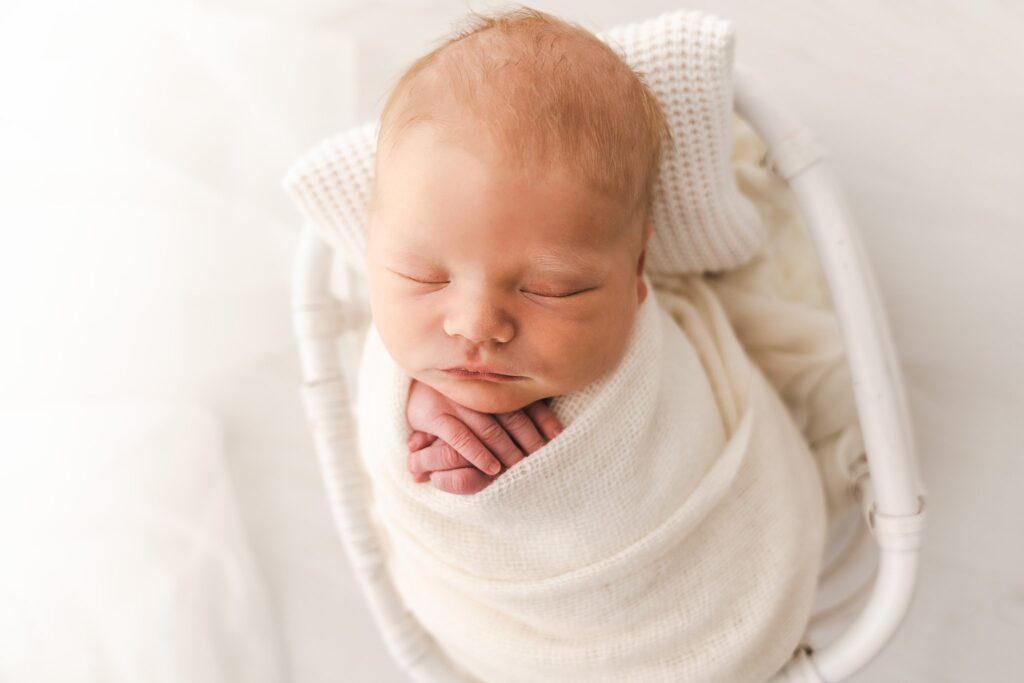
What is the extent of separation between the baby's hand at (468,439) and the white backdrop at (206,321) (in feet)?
1.81

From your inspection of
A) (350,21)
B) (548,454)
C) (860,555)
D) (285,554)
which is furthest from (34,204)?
(860,555)

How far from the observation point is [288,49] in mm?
1256

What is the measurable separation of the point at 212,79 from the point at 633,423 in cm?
85

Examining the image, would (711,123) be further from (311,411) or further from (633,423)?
(311,411)

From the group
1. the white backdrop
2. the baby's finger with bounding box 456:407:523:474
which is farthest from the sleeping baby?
the white backdrop

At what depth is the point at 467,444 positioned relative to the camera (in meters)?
0.79

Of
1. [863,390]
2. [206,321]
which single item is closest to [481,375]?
[863,390]

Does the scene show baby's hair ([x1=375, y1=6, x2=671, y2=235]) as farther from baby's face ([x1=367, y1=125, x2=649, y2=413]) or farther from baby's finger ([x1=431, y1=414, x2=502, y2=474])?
baby's finger ([x1=431, y1=414, x2=502, y2=474])

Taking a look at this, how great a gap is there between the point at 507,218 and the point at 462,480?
0.83 feet

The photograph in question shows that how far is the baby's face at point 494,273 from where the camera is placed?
69 cm

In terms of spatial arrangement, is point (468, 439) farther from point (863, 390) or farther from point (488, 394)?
point (863, 390)

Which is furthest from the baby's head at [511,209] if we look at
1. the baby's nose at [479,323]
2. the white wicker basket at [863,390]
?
the white wicker basket at [863,390]

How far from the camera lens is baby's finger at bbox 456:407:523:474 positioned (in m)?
0.80

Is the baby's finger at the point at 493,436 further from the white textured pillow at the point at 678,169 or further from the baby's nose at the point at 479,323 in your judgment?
the white textured pillow at the point at 678,169
